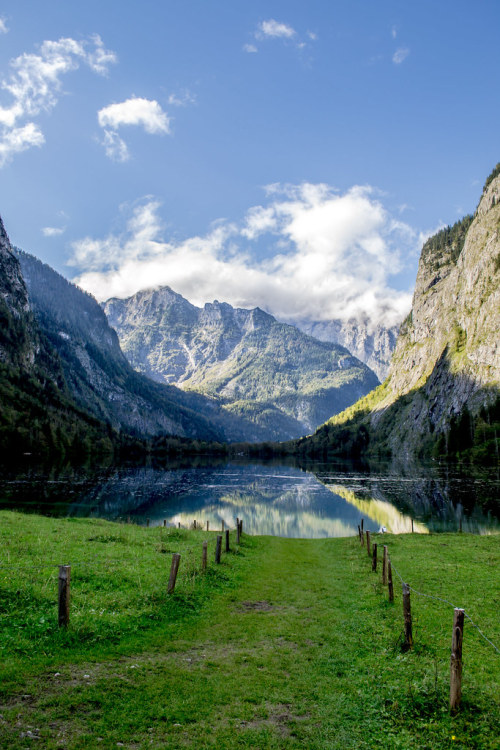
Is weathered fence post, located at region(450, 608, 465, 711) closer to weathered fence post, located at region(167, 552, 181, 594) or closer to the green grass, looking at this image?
the green grass

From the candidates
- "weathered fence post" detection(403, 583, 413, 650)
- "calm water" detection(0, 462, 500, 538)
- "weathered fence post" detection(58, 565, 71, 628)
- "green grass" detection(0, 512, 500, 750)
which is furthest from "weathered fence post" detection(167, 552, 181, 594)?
"calm water" detection(0, 462, 500, 538)

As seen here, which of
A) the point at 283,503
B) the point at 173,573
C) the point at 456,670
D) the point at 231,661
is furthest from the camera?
the point at 283,503

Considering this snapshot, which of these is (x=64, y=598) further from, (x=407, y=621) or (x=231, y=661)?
(x=407, y=621)

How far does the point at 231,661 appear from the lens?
59.6 feet

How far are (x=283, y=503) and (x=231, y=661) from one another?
98190mm

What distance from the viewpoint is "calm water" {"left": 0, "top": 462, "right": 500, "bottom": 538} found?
77.1m

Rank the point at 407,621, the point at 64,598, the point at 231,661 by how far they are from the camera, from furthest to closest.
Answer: the point at 407,621 < the point at 64,598 < the point at 231,661

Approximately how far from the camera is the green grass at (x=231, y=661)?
1284 centimetres

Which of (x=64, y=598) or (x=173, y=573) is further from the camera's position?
(x=173, y=573)

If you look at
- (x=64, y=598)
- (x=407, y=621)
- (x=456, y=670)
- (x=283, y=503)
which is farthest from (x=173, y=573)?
(x=283, y=503)

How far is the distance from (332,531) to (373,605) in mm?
51221

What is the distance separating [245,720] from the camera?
13.7 meters

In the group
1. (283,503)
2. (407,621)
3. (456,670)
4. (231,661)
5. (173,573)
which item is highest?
(456,670)

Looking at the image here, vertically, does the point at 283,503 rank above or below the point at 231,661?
below
